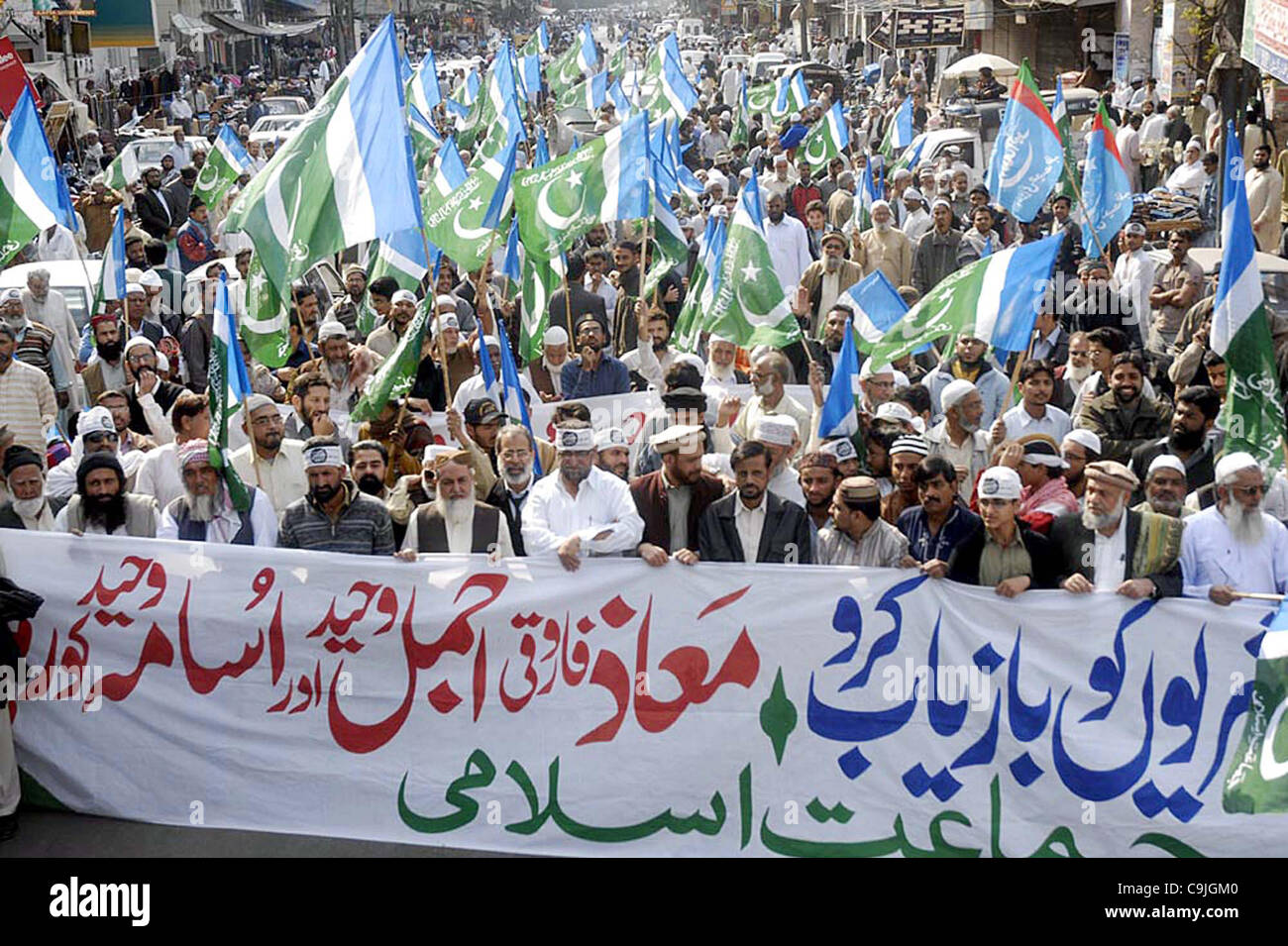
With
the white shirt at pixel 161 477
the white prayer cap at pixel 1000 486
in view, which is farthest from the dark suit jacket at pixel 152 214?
the white prayer cap at pixel 1000 486

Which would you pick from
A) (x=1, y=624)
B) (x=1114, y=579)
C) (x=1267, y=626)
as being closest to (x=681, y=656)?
(x=1114, y=579)

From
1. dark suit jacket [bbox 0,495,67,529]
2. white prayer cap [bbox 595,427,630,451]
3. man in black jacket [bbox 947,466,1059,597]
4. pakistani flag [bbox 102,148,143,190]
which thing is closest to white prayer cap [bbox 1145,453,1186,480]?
man in black jacket [bbox 947,466,1059,597]

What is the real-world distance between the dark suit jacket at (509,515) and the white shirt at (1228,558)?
264 centimetres

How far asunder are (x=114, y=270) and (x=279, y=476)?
392 centimetres

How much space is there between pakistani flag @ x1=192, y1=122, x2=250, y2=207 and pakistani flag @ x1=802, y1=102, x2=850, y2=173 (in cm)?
587

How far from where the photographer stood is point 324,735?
6.79m

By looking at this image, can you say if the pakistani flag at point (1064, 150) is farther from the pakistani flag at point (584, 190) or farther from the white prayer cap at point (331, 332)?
the white prayer cap at point (331, 332)

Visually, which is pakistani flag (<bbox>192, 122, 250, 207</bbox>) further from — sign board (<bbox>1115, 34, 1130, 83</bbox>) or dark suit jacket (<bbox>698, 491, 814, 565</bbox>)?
sign board (<bbox>1115, 34, 1130, 83</bbox>)

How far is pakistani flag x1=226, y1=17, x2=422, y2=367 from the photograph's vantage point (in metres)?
8.51

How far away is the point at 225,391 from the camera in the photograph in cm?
780

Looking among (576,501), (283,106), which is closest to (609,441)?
(576,501)

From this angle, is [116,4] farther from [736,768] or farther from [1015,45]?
[736,768]

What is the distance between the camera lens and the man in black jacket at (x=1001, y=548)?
6773 mm
